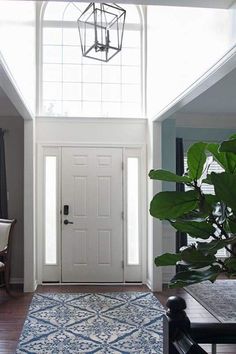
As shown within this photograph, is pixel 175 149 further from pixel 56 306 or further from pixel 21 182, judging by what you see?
pixel 56 306

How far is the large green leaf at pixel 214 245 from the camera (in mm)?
848

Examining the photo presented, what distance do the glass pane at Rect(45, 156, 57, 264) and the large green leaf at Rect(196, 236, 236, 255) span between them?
4.96 metres

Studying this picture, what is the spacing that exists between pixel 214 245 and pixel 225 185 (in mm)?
159

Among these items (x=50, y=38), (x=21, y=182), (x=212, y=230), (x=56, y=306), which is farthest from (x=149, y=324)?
(x=50, y=38)

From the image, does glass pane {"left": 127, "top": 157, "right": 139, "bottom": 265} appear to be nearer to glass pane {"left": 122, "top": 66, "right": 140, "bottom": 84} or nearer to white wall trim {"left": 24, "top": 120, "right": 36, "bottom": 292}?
glass pane {"left": 122, "top": 66, "right": 140, "bottom": 84}

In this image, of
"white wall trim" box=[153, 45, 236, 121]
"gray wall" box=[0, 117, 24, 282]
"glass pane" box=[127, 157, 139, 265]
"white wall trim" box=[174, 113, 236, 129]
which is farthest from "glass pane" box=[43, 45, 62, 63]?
"white wall trim" box=[153, 45, 236, 121]

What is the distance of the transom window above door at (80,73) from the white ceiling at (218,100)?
3.01 feet

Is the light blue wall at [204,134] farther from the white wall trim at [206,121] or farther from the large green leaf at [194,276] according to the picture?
the large green leaf at [194,276]

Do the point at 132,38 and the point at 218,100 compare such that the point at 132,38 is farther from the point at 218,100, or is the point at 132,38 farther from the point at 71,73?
the point at 218,100

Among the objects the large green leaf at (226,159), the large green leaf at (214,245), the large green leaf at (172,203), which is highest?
the large green leaf at (226,159)

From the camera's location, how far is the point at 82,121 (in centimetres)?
573

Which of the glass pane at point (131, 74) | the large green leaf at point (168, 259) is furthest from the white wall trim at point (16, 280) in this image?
the large green leaf at point (168, 259)

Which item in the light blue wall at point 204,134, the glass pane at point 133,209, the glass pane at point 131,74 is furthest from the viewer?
the light blue wall at point 204,134

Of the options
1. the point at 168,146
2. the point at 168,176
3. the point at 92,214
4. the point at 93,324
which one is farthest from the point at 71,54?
the point at 168,176
